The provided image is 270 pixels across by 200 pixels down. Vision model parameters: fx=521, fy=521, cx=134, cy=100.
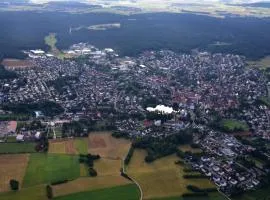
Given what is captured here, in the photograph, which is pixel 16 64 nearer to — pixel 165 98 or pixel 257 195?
pixel 165 98

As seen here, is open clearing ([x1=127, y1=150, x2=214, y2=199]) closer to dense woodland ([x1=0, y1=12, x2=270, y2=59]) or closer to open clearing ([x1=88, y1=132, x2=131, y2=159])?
open clearing ([x1=88, y1=132, x2=131, y2=159])

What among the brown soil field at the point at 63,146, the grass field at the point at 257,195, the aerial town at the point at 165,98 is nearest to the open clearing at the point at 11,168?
the brown soil field at the point at 63,146

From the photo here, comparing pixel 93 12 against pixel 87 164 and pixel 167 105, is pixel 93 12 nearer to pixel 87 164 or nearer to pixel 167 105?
pixel 167 105

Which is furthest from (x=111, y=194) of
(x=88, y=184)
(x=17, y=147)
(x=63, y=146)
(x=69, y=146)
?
(x=17, y=147)

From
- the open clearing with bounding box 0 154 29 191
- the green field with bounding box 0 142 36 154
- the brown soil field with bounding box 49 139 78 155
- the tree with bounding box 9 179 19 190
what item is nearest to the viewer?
the tree with bounding box 9 179 19 190

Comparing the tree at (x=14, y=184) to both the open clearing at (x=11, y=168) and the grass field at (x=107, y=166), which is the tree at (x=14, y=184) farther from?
the grass field at (x=107, y=166)

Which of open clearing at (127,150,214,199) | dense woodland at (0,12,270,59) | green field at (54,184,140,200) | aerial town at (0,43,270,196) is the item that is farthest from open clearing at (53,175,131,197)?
dense woodland at (0,12,270,59)
